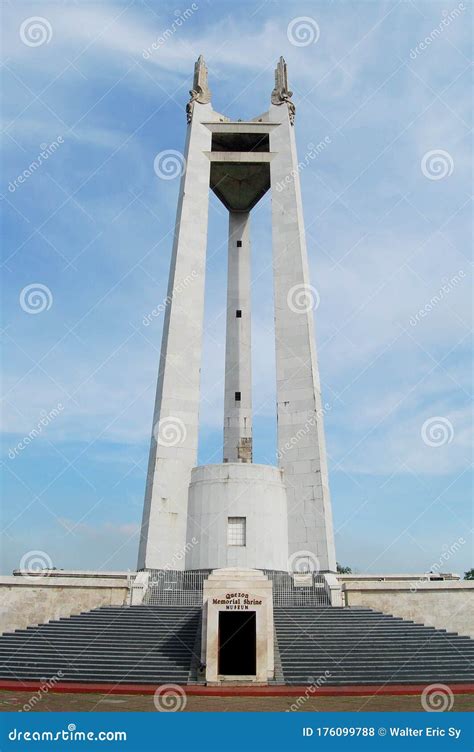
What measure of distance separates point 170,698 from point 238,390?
22365 millimetres

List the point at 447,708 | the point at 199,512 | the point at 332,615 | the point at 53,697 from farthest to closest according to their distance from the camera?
the point at 199,512 → the point at 332,615 → the point at 53,697 → the point at 447,708

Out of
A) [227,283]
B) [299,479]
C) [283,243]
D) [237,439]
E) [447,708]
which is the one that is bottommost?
[447,708]

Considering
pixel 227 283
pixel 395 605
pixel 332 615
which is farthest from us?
pixel 227 283

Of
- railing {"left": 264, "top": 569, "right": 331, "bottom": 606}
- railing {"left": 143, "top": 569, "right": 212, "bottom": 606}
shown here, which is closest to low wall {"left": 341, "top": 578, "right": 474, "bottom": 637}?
railing {"left": 264, "top": 569, "right": 331, "bottom": 606}

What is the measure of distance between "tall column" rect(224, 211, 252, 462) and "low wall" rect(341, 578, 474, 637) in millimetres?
12418

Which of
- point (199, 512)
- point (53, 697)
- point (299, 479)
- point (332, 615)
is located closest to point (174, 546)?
point (199, 512)

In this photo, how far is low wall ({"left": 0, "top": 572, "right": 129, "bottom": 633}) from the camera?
18.7 m

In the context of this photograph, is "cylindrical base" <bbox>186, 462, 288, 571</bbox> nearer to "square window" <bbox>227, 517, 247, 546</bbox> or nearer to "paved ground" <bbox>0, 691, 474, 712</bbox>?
"square window" <bbox>227, 517, 247, 546</bbox>

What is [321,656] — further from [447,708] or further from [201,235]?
[201,235]

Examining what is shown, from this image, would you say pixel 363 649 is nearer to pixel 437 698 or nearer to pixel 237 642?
pixel 237 642

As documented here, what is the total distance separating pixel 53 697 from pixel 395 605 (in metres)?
11.7

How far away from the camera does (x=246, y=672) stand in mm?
14016

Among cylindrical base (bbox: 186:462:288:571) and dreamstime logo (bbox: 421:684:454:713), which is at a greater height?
cylindrical base (bbox: 186:462:288:571)

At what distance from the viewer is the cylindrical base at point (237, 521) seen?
22500 millimetres
